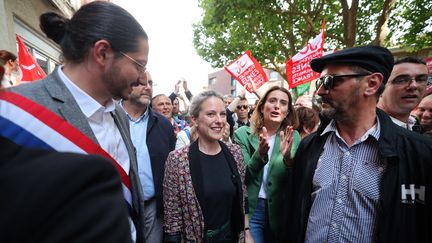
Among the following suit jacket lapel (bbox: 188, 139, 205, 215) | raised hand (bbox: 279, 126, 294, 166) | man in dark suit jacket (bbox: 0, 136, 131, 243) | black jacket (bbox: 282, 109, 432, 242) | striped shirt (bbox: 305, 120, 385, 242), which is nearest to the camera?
man in dark suit jacket (bbox: 0, 136, 131, 243)

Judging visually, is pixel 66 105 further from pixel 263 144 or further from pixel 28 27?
pixel 28 27

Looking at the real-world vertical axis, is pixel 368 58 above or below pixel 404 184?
above

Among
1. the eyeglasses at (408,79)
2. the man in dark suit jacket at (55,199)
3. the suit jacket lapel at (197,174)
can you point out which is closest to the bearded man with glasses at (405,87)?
the eyeglasses at (408,79)

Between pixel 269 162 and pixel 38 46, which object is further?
pixel 38 46

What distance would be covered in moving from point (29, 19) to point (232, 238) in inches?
263

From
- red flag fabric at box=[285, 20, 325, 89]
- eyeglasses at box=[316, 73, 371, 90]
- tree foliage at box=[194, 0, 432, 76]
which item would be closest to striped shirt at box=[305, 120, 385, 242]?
eyeglasses at box=[316, 73, 371, 90]

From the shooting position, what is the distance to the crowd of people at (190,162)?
0.47 metres

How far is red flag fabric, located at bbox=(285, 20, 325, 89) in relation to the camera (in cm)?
575

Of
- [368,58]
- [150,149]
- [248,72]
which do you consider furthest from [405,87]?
[248,72]

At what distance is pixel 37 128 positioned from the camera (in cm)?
121

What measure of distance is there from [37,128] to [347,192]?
1.76 m

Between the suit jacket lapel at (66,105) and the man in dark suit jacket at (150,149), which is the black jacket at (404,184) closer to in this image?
the suit jacket lapel at (66,105)

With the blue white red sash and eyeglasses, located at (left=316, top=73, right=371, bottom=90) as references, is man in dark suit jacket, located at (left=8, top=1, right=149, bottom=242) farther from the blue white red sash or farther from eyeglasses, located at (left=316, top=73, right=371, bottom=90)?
eyeglasses, located at (left=316, top=73, right=371, bottom=90)

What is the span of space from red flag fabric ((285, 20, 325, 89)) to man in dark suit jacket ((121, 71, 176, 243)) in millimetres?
3902
